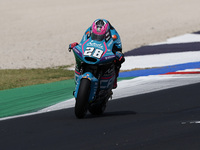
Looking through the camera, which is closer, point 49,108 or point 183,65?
point 49,108

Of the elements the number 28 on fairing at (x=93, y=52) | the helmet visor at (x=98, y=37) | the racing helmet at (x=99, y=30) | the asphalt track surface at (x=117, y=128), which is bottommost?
the asphalt track surface at (x=117, y=128)

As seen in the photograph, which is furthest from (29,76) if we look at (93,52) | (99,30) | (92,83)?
(92,83)

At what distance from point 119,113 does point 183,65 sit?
20.2ft

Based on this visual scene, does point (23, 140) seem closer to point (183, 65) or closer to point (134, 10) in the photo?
point (183, 65)

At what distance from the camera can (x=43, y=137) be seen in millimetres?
6281

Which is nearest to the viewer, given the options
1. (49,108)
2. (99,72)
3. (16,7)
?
(99,72)

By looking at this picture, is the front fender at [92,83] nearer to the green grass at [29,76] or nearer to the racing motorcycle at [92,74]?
the racing motorcycle at [92,74]

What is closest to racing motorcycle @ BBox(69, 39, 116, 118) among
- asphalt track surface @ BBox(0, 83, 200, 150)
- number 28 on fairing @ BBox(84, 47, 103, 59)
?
number 28 on fairing @ BBox(84, 47, 103, 59)

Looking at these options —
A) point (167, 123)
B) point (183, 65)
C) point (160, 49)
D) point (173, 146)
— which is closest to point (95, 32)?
point (167, 123)

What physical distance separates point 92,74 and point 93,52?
33 cm

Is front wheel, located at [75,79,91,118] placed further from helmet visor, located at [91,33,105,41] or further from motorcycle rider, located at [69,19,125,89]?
helmet visor, located at [91,33,105,41]

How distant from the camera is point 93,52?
7496mm

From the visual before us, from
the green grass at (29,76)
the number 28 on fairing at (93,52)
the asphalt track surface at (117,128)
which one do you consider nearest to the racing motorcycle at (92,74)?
the number 28 on fairing at (93,52)

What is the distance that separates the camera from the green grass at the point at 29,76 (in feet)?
42.2
